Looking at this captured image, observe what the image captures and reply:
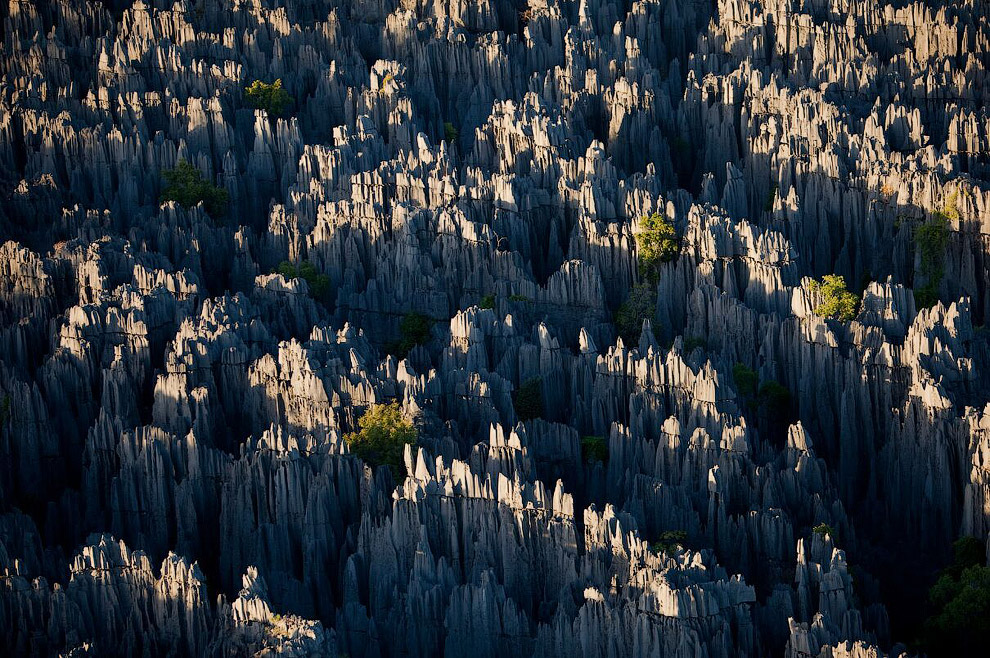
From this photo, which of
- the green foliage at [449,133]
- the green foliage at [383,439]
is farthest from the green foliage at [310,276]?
the green foliage at [383,439]

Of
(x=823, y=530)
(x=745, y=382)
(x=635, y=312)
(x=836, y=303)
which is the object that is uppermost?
(x=635, y=312)

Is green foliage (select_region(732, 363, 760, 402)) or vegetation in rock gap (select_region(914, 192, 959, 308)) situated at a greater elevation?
vegetation in rock gap (select_region(914, 192, 959, 308))

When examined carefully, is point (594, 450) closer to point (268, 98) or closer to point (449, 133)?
point (449, 133)

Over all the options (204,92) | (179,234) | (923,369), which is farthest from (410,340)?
(204,92)

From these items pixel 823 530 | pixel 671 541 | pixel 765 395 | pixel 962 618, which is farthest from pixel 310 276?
pixel 962 618

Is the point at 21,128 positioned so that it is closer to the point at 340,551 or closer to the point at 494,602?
the point at 340,551

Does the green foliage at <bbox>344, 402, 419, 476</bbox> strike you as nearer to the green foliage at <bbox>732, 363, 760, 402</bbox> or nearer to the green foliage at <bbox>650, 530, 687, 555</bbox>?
the green foliage at <bbox>650, 530, 687, 555</bbox>

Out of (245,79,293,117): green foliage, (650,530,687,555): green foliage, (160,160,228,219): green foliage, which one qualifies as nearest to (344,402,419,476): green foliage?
(650,530,687,555): green foliage
